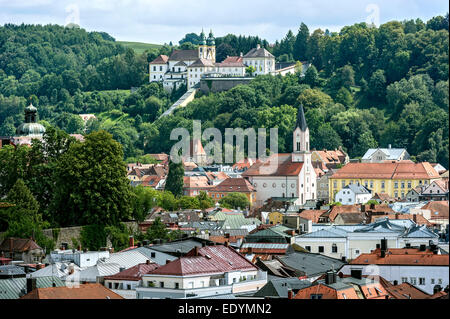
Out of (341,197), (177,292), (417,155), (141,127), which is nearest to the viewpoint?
(177,292)

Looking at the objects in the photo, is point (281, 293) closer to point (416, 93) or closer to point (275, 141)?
point (275, 141)

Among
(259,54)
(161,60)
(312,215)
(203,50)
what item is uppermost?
(203,50)

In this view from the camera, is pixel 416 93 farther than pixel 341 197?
Yes

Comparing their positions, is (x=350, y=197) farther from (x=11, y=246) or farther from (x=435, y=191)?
(x=11, y=246)

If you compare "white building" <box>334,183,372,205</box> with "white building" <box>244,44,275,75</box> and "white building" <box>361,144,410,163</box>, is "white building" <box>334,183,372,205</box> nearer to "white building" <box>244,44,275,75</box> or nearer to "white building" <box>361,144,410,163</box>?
"white building" <box>361,144,410,163</box>

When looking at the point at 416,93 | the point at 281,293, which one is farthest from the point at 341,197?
the point at 281,293

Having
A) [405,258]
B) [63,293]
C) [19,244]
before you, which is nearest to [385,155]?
[19,244]
